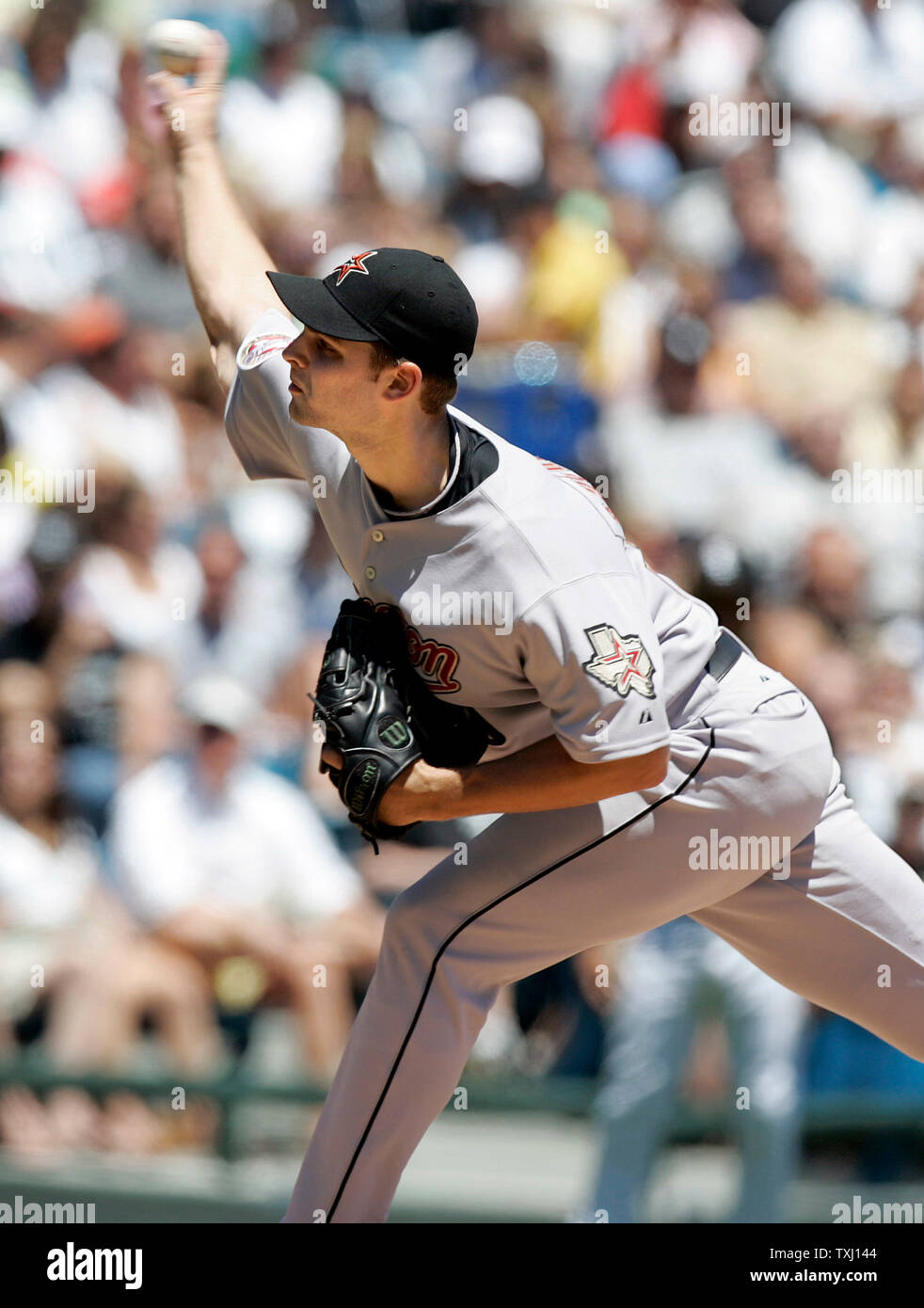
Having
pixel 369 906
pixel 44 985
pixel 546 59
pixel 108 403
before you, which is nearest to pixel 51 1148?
pixel 44 985

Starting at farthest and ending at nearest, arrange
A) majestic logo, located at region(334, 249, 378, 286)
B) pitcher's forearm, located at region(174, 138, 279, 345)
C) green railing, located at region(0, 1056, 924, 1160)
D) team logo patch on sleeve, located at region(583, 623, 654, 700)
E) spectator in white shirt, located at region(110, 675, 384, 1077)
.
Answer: spectator in white shirt, located at region(110, 675, 384, 1077), green railing, located at region(0, 1056, 924, 1160), pitcher's forearm, located at region(174, 138, 279, 345), majestic logo, located at region(334, 249, 378, 286), team logo patch on sleeve, located at region(583, 623, 654, 700)

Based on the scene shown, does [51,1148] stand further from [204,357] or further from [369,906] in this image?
[204,357]

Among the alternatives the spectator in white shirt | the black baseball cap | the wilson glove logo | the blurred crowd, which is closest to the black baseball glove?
the wilson glove logo

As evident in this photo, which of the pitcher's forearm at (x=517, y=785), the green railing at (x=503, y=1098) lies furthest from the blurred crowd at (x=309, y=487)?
the pitcher's forearm at (x=517, y=785)

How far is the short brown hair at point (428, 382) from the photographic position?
8.93ft

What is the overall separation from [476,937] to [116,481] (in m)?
4.00

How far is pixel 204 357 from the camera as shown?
692 cm

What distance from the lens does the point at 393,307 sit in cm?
272

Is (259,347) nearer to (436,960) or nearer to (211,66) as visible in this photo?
(211,66)

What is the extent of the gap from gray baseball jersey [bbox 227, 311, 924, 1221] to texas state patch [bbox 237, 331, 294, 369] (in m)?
0.03

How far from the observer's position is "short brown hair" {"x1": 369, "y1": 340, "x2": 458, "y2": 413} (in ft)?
8.93

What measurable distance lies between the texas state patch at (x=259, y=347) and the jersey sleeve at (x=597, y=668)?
82 centimetres

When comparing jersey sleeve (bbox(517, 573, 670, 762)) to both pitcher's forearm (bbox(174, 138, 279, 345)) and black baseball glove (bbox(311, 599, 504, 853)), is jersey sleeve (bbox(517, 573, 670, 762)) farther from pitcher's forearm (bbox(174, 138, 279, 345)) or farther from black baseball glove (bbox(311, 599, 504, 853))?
pitcher's forearm (bbox(174, 138, 279, 345))

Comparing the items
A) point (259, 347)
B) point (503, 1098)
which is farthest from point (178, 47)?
point (503, 1098)
